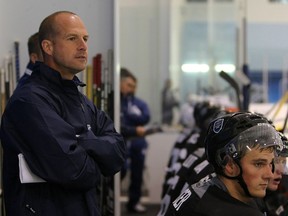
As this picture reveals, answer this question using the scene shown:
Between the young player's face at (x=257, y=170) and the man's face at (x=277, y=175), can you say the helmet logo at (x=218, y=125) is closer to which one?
the young player's face at (x=257, y=170)

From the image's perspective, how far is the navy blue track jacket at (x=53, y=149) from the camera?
182 cm

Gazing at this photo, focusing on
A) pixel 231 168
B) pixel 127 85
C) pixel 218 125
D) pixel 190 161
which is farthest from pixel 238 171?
pixel 127 85

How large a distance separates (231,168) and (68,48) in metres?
0.81

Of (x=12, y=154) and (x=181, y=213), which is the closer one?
(x=181, y=213)

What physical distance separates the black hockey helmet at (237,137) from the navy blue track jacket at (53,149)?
44 centimetres

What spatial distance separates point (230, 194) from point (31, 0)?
4.79 ft

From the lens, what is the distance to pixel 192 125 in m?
4.15

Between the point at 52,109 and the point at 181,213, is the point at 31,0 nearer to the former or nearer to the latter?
the point at 52,109

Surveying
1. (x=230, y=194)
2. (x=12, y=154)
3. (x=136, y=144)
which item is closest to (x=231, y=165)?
(x=230, y=194)

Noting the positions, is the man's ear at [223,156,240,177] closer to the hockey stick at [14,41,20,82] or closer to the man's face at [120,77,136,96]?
the hockey stick at [14,41,20,82]

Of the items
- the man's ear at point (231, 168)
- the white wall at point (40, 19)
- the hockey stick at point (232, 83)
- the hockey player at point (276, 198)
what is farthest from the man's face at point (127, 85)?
the man's ear at point (231, 168)

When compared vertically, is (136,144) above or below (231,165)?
below

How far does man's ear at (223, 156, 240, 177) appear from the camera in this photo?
1.64 meters

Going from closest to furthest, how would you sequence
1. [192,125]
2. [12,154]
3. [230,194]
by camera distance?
1. [230,194]
2. [12,154]
3. [192,125]
